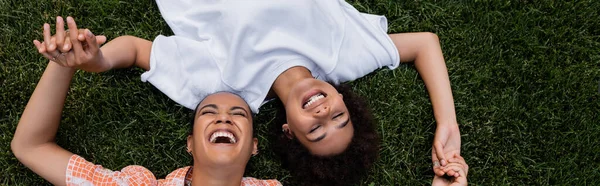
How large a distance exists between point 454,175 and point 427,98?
1.75ft

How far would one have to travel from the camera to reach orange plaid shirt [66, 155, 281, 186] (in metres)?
2.83

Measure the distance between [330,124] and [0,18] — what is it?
197cm

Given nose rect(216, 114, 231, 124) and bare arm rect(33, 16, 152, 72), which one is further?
nose rect(216, 114, 231, 124)

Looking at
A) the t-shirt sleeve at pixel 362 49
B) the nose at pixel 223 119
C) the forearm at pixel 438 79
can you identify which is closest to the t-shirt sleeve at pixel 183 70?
the nose at pixel 223 119

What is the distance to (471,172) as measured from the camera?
3252 mm

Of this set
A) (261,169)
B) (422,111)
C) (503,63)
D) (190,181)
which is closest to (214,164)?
(190,181)

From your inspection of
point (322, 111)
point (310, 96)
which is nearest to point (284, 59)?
point (310, 96)

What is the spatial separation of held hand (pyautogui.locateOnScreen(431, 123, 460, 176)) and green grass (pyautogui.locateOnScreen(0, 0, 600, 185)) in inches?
6.6

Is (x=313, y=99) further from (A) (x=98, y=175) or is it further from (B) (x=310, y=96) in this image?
(A) (x=98, y=175)

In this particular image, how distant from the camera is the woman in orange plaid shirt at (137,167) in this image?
8.63 ft

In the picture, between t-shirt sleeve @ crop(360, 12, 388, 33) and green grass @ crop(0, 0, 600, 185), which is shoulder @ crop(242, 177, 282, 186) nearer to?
green grass @ crop(0, 0, 600, 185)

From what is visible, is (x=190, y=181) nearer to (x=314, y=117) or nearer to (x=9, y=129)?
(x=314, y=117)

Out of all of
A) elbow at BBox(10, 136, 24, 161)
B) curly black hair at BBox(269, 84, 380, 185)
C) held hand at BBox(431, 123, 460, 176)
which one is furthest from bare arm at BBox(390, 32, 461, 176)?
elbow at BBox(10, 136, 24, 161)

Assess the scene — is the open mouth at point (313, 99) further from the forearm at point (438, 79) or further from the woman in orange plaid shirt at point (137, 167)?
the forearm at point (438, 79)
